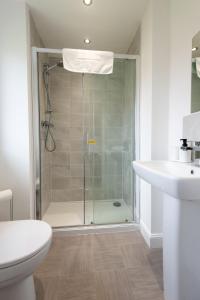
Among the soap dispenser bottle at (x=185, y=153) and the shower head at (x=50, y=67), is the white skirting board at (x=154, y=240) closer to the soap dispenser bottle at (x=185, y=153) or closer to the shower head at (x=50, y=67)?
the soap dispenser bottle at (x=185, y=153)

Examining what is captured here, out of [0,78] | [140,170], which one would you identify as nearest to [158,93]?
[140,170]

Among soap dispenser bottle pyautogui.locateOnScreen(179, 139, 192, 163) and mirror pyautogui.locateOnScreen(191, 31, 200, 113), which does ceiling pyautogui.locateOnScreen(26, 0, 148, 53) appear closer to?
mirror pyautogui.locateOnScreen(191, 31, 200, 113)

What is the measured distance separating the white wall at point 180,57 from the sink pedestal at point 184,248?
2.40ft

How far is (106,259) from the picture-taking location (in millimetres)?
1435

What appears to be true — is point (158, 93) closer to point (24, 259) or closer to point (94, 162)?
point (94, 162)

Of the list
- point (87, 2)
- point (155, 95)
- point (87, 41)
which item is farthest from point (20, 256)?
point (87, 41)

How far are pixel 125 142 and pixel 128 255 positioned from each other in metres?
1.24

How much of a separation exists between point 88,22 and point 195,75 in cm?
130

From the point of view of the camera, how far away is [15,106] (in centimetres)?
159

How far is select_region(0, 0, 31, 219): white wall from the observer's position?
61.1 inches

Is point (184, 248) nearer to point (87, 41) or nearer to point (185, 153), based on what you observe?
point (185, 153)

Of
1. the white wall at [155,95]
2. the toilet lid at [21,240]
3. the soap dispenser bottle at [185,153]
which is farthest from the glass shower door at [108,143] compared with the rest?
the toilet lid at [21,240]

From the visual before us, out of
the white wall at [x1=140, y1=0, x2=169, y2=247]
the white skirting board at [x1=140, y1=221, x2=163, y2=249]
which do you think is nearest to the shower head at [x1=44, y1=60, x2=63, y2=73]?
the white wall at [x1=140, y1=0, x2=169, y2=247]

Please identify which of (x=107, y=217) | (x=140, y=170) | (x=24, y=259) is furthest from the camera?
(x=107, y=217)
